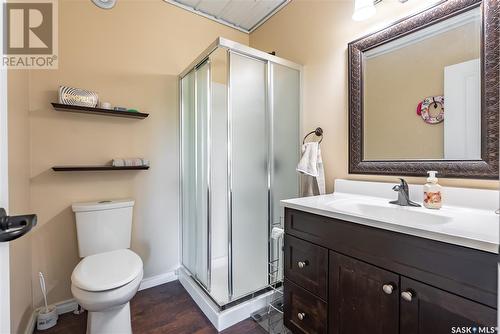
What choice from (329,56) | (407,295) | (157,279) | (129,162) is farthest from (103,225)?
(329,56)

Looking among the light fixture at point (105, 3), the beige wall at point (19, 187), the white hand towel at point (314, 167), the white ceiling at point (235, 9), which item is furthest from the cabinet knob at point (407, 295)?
the light fixture at point (105, 3)

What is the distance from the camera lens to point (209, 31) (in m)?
2.31

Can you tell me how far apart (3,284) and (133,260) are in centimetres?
105

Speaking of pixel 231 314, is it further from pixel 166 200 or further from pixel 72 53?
pixel 72 53

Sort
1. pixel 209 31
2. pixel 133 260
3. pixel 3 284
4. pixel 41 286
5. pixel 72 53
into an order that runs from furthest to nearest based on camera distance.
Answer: pixel 209 31 < pixel 72 53 < pixel 41 286 < pixel 133 260 < pixel 3 284

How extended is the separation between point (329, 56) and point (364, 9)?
377 millimetres

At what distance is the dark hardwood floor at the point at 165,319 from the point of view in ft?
4.93

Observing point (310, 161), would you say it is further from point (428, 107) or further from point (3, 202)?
point (3, 202)

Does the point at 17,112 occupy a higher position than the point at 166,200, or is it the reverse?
the point at 17,112

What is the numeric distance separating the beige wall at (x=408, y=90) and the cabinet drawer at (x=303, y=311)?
0.95 m

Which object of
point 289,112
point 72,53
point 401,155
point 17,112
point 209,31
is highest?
point 209,31

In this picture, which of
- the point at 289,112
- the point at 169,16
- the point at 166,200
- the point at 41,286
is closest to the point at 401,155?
the point at 289,112

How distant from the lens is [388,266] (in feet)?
2.96

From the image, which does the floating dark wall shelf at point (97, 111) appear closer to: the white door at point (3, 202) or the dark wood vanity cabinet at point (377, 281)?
the white door at point (3, 202)
